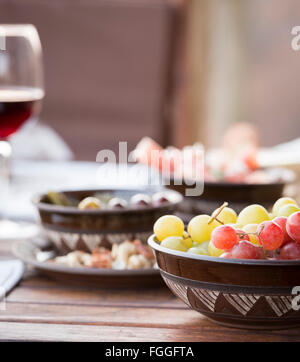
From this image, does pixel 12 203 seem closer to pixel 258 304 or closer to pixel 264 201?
pixel 264 201

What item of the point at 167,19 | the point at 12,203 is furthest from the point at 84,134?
the point at 12,203

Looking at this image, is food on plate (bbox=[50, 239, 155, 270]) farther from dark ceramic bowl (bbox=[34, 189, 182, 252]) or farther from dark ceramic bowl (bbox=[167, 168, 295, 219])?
dark ceramic bowl (bbox=[167, 168, 295, 219])

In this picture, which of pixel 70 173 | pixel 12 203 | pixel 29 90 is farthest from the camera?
pixel 70 173

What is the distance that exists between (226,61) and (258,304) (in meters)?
3.45

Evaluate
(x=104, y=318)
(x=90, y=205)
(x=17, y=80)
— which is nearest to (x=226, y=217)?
(x=104, y=318)

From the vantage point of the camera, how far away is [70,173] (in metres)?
1.94

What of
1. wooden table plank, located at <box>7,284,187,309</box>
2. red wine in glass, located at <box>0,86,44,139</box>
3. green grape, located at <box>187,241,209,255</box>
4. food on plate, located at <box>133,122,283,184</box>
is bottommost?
wooden table plank, located at <box>7,284,187,309</box>

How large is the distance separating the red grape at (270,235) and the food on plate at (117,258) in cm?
28

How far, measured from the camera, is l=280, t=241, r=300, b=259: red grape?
2.48ft

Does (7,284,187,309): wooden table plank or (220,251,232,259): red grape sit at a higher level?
(220,251,232,259): red grape

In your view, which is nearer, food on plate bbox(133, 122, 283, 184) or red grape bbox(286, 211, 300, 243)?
red grape bbox(286, 211, 300, 243)

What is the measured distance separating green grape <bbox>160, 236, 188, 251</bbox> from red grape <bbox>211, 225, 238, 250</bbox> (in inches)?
3.0

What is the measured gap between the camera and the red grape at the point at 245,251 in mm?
737

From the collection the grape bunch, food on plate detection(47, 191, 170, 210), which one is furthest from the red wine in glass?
the grape bunch
